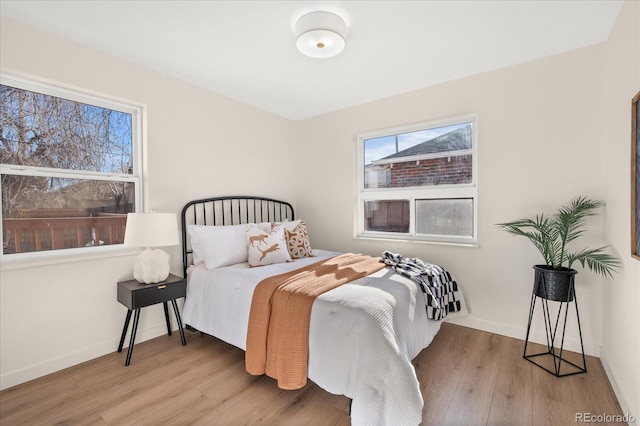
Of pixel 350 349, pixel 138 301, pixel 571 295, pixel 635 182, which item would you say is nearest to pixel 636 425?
pixel 571 295

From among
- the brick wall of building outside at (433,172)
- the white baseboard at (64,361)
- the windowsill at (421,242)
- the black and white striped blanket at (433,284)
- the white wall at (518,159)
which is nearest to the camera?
the white baseboard at (64,361)

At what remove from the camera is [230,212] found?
3.39 m

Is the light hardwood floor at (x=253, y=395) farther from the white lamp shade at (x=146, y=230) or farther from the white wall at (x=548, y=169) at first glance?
the white lamp shade at (x=146, y=230)

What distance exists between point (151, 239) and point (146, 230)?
8 centimetres

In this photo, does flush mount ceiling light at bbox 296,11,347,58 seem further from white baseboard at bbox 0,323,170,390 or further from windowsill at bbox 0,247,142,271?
white baseboard at bbox 0,323,170,390

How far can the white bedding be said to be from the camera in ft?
4.80

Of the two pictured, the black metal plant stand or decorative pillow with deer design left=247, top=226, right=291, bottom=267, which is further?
decorative pillow with deer design left=247, top=226, right=291, bottom=267

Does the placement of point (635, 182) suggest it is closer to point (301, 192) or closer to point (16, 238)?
point (301, 192)

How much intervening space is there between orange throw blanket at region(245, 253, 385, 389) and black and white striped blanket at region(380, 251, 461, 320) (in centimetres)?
43

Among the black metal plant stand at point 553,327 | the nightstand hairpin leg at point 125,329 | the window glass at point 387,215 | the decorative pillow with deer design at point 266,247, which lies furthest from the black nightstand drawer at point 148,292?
the black metal plant stand at point 553,327

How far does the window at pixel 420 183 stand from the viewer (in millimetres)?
2973

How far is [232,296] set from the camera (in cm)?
227

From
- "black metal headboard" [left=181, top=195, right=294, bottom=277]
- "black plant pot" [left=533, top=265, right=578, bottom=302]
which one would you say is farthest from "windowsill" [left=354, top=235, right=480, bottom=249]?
"black metal headboard" [left=181, top=195, right=294, bottom=277]

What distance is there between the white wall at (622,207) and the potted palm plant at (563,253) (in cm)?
11
